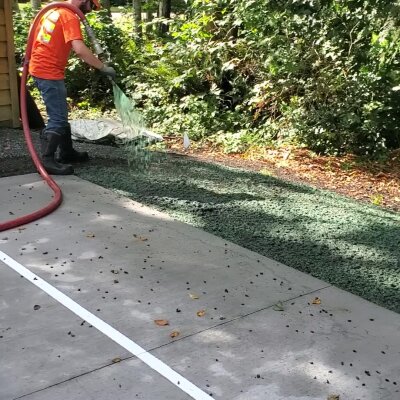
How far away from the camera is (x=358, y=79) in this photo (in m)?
8.12

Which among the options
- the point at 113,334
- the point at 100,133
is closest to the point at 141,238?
the point at 113,334

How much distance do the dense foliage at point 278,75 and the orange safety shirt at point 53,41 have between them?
292 centimetres

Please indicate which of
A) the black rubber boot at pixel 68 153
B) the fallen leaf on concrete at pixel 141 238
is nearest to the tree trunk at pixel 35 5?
the black rubber boot at pixel 68 153

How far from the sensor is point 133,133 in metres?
6.49

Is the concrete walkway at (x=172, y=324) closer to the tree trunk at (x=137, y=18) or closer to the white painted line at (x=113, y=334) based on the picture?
the white painted line at (x=113, y=334)

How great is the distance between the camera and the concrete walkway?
2.58 m

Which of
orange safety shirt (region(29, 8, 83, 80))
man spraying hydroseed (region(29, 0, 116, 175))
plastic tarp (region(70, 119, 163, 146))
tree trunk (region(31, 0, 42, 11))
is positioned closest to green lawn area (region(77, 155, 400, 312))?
man spraying hydroseed (region(29, 0, 116, 175))

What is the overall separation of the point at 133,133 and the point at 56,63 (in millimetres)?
1238

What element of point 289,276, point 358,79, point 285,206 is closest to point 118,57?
point 358,79

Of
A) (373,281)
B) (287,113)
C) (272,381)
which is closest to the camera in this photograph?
(272,381)

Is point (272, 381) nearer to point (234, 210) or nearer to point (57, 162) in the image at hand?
point (234, 210)

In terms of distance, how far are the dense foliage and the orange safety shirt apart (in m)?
2.92

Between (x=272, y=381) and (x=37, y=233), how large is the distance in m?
2.45

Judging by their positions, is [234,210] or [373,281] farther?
[234,210]
